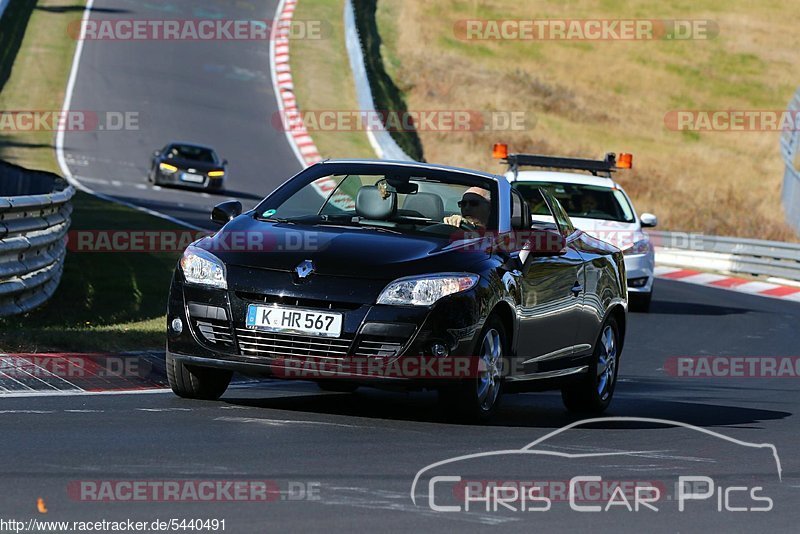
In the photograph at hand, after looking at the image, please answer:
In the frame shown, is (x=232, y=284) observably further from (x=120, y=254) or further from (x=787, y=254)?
(x=787, y=254)

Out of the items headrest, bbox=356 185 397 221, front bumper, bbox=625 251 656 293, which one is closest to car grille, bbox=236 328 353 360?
headrest, bbox=356 185 397 221

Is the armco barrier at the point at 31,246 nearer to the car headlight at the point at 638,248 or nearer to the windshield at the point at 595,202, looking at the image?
the windshield at the point at 595,202

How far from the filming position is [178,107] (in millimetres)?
46188

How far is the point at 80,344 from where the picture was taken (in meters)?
11.0

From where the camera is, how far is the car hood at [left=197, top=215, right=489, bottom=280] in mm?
8938

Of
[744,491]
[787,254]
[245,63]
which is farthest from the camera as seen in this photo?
[245,63]

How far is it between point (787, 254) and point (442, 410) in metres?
20.7

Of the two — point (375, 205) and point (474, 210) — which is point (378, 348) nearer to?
point (375, 205)

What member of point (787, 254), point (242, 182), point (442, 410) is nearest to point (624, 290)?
point (442, 410)

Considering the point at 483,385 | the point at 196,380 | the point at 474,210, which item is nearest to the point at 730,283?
the point at 474,210

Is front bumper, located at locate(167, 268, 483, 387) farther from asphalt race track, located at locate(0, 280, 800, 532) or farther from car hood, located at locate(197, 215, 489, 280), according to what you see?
asphalt race track, located at locate(0, 280, 800, 532)

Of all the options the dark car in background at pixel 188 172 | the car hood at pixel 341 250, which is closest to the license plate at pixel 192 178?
the dark car in background at pixel 188 172

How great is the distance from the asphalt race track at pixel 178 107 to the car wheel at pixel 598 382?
18.1 metres

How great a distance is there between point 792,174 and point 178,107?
17949 mm
